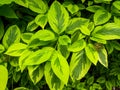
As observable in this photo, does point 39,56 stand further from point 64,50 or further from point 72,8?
point 72,8

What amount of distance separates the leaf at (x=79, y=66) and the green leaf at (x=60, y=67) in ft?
0.17

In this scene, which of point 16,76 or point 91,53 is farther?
point 16,76

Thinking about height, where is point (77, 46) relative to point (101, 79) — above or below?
above

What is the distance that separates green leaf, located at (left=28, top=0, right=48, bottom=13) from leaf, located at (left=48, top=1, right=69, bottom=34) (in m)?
0.15

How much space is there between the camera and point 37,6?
3.59ft

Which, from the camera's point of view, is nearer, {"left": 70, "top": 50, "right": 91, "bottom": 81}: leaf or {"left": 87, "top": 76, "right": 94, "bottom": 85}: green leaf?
{"left": 70, "top": 50, "right": 91, "bottom": 81}: leaf

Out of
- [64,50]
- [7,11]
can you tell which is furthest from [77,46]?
[7,11]

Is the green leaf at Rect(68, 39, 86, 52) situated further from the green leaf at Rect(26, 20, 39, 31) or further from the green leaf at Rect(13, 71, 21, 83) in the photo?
the green leaf at Rect(13, 71, 21, 83)

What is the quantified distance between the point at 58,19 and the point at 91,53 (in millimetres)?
194

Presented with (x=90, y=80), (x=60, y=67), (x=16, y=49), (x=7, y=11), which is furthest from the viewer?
(x=90, y=80)

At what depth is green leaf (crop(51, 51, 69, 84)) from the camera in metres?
0.81

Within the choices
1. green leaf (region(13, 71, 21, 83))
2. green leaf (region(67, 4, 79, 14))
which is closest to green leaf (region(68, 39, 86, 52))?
green leaf (region(67, 4, 79, 14))

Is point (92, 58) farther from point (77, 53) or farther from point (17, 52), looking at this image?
point (17, 52)

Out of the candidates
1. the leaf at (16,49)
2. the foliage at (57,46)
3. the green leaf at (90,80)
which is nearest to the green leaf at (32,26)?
the foliage at (57,46)
